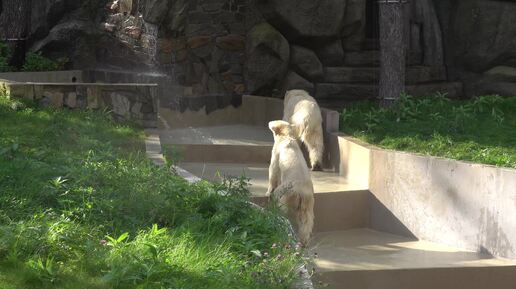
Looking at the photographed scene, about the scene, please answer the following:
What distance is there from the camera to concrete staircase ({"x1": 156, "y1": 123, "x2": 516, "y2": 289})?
779 centimetres

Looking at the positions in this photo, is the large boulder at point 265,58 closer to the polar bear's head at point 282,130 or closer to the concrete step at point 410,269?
the polar bear's head at point 282,130

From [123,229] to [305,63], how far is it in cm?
989

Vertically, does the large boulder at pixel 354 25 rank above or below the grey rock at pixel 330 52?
above

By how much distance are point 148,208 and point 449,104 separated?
7.95m

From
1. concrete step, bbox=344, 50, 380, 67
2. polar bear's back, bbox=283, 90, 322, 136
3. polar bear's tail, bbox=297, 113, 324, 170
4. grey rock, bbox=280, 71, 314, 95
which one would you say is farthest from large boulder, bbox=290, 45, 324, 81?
polar bear's tail, bbox=297, 113, 324, 170

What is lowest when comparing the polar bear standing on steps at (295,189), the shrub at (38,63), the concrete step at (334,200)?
the concrete step at (334,200)

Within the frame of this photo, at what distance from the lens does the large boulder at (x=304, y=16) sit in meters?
14.6

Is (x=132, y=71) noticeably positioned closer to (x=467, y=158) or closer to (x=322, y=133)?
(x=322, y=133)

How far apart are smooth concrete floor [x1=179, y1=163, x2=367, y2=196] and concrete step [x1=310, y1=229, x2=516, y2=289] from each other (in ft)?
3.69

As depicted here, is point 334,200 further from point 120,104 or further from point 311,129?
point 120,104

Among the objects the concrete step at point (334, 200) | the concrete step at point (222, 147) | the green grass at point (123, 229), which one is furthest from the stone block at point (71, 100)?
the green grass at point (123, 229)

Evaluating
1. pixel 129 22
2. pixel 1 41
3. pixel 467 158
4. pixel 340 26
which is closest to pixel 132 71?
pixel 129 22

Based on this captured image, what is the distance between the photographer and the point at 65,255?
185 inches

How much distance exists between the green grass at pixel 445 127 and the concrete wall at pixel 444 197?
314mm
